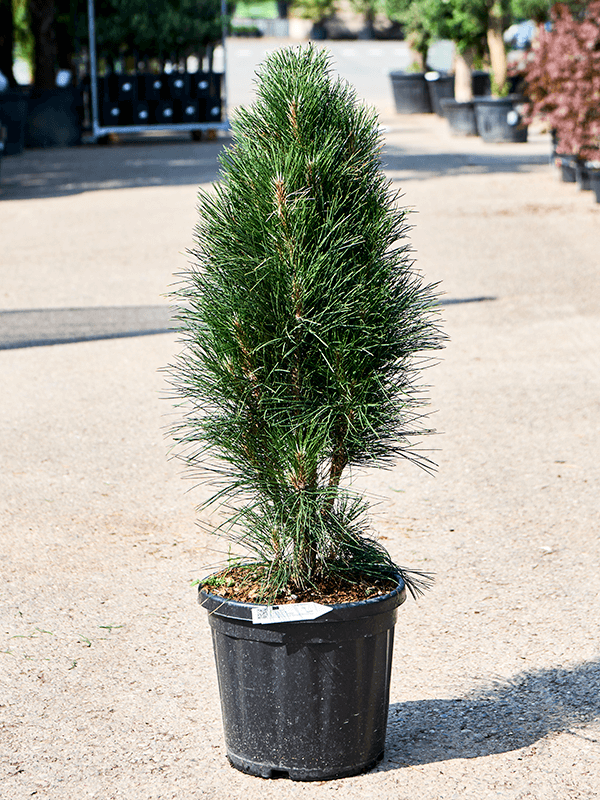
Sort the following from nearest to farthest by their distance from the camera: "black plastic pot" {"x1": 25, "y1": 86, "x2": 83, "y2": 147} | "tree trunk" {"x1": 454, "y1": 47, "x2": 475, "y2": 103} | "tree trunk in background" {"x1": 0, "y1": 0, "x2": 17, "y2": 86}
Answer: "tree trunk" {"x1": 454, "y1": 47, "x2": 475, "y2": 103}
"black plastic pot" {"x1": 25, "y1": 86, "x2": 83, "y2": 147}
"tree trunk in background" {"x1": 0, "y1": 0, "x2": 17, "y2": 86}

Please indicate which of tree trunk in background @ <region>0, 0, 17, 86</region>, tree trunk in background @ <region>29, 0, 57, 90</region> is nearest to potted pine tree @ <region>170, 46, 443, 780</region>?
tree trunk in background @ <region>29, 0, 57, 90</region>

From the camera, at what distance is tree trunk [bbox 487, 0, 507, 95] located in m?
22.4

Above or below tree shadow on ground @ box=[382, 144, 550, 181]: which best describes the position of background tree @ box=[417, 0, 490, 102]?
above

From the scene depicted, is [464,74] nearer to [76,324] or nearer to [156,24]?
[156,24]

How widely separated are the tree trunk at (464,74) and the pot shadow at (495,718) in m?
22.9

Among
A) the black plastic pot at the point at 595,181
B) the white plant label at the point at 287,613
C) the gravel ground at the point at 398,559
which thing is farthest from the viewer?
the black plastic pot at the point at 595,181

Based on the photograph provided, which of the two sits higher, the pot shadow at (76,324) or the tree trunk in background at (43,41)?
the tree trunk in background at (43,41)

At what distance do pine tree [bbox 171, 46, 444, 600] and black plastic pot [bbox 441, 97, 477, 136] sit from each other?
22.5m

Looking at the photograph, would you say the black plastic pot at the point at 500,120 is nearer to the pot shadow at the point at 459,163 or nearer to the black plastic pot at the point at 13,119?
the pot shadow at the point at 459,163

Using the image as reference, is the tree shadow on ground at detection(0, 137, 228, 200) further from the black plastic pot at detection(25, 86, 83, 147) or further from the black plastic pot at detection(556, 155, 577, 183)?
the black plastic pot at detection(556, 155, 577, 183)

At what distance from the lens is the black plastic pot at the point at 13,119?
22812 mm

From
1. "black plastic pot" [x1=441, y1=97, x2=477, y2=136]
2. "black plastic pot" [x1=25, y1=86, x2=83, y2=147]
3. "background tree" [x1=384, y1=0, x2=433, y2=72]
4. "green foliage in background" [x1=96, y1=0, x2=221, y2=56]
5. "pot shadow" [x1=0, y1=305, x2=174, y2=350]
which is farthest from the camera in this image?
"background tree" [x1=384, y1=0, x2=433, y2=72]

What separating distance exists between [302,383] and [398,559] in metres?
1.82

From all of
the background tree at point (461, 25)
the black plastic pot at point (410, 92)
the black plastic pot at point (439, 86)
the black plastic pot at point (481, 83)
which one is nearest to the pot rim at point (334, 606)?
the background tree at point (461, 25)
